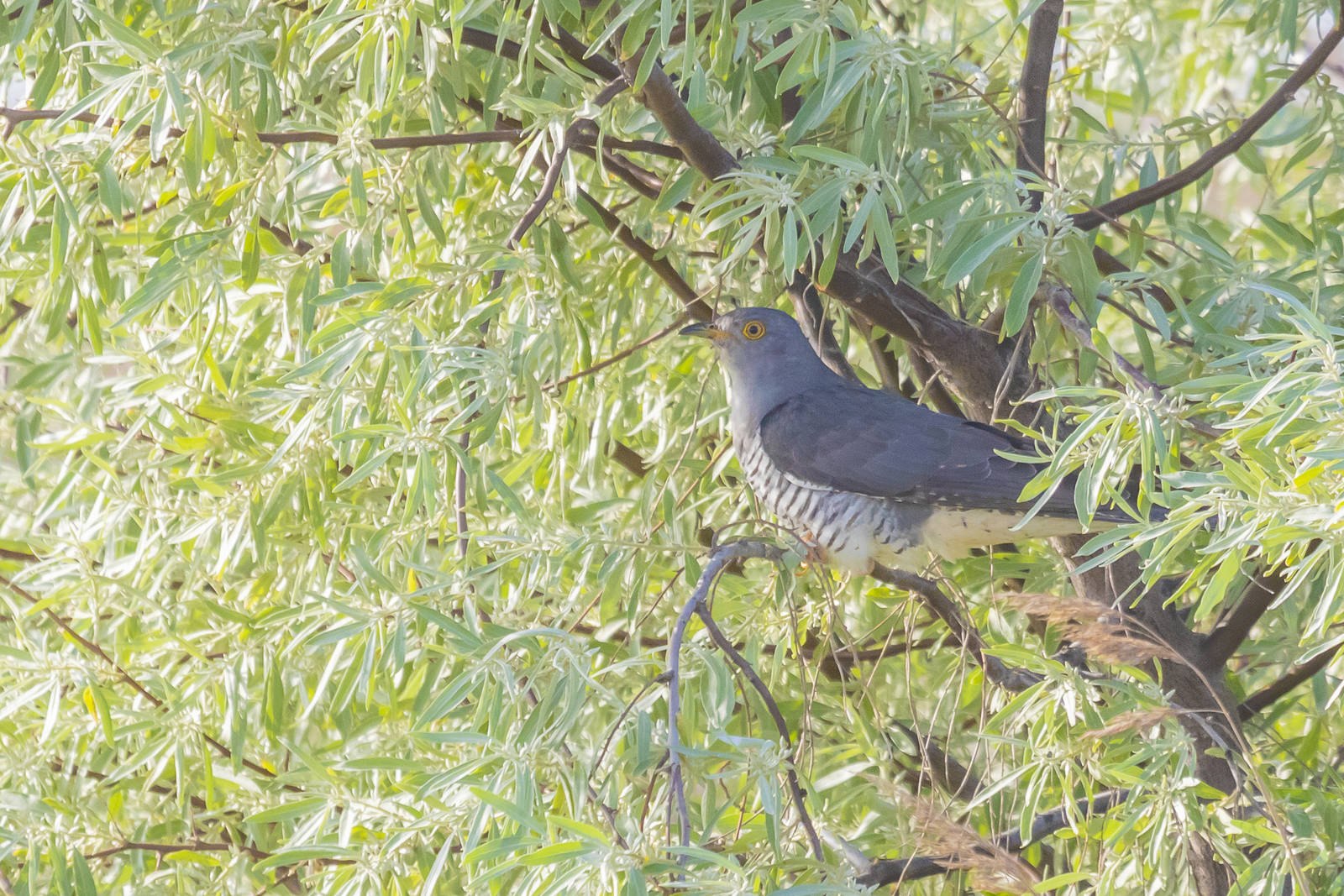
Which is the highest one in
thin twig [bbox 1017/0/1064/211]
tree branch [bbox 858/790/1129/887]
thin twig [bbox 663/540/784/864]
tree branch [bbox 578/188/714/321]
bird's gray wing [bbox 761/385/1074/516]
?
thin twig [bbox 1017/0/1064/211]

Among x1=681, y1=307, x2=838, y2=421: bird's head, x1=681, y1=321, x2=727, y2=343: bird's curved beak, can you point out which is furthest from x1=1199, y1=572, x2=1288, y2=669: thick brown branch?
x1=681, y1=321, x2=727, y2=343: bird's curved beak

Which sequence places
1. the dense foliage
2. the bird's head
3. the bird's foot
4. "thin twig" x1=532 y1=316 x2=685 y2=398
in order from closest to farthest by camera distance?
the dense foliage < "thin twig" x1=532 y1=316 x2=685 y2=398 < the bird's foot < the bird's head

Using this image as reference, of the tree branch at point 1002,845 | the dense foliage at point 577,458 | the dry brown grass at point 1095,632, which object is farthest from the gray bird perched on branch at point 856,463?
Result: the dry brown grass at point 1095,632

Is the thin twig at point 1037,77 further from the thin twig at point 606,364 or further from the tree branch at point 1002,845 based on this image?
the tree branch at point 1002,845

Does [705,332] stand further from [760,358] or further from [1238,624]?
[1238,624]

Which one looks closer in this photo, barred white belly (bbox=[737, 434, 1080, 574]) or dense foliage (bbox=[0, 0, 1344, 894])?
dense foliage (bbox=[0, 0, 1344, 894])

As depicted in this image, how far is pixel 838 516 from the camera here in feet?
11.1

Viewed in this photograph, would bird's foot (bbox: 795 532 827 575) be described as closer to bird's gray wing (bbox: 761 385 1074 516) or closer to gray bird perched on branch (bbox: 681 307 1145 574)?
gray bird perched on branch (bbox: 681 307 1145 574)

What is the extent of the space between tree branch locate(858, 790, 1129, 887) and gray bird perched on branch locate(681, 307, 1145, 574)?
24.6 inches

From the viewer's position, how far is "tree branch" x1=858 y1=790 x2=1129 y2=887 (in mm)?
2475

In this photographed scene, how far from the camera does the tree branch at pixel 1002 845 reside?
8.12 feet

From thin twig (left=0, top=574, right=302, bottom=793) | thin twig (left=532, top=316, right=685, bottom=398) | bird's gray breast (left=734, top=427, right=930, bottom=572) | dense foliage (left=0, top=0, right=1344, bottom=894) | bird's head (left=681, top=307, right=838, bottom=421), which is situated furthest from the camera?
bird's head (left=681, top=307, right=838, bottom=421)

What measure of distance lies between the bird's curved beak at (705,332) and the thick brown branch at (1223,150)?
915 mm

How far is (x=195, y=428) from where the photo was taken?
2980mm
